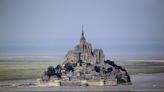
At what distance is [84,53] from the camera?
969 cm

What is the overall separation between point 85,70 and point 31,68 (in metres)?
0.78

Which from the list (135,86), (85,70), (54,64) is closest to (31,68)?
A: (54,64)

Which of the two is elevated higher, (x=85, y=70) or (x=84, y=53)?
(x=84, y=53)

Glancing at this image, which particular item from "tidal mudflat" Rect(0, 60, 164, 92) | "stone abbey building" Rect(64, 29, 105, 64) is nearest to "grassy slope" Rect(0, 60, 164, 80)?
"tidal mudflat" Rect(0, 60, 164, 92)

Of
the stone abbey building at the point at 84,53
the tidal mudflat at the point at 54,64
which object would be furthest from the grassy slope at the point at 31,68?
the stone abbey building at the point at 84,53

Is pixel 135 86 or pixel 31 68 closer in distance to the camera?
pixel 135 86

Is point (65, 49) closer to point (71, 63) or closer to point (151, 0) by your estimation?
point (71, 63)

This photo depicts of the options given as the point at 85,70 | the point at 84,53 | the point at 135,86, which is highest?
the point at 84,53

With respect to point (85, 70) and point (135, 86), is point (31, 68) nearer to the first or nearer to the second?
point (85, 70)

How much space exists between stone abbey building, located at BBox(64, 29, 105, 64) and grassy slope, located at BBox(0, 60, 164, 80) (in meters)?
0.19

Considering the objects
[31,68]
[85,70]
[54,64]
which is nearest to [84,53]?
[85,70]

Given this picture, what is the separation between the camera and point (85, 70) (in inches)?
381

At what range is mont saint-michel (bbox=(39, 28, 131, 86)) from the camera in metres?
9.62

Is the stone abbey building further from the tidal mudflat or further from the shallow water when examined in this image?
the shallow water
